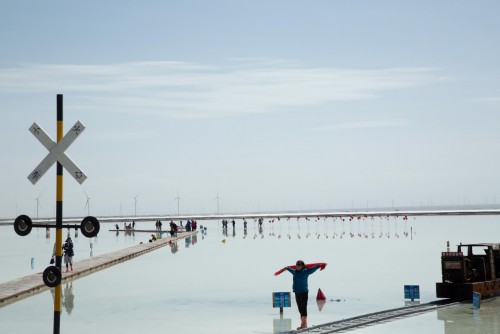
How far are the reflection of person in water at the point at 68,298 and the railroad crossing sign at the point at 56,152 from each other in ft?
46.5

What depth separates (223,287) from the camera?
1281 inches

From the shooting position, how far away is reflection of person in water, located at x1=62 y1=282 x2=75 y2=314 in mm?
26559

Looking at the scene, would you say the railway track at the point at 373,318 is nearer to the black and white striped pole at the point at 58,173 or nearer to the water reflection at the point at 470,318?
the water reflection at the point at 470,318

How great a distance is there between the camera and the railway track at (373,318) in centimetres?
1997

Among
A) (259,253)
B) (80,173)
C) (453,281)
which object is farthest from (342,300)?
(259,253)

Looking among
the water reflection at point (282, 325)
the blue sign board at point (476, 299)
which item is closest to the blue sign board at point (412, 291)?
the blue sign board at point (476, 299)

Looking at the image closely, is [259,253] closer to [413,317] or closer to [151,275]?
[151,275]

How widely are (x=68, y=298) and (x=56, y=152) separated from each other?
59.7 ft

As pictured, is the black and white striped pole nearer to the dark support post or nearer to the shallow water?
the dark support post

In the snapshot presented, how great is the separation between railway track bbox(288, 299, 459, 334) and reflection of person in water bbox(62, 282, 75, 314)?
9762 mm

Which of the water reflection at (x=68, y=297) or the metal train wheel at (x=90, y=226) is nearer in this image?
the metal train wheel at (x=90, y=226)

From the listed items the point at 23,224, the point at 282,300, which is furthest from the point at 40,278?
the point at 23,224

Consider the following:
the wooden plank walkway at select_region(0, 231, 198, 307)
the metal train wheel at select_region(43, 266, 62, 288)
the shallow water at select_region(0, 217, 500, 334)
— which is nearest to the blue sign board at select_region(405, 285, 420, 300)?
the shallow water at select_region(0, 217, 500, 334)

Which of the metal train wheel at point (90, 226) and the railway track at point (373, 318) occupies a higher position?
the metal train wheel at point (90, 226)
